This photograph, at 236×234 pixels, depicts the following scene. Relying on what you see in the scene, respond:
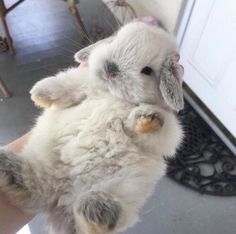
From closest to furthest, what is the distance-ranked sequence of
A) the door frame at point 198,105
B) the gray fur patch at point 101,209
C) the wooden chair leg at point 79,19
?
the gray fur patch at point 101,209
the door frame at point 198,105
the wooden chair leg at point 79,19

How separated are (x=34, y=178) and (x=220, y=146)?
1.20 m

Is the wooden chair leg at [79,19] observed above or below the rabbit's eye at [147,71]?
below

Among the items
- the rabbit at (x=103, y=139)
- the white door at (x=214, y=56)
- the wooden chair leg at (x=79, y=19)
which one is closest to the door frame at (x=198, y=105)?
the white door at (x=214, y=56)

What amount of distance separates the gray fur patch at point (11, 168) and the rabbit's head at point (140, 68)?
284 millimetres

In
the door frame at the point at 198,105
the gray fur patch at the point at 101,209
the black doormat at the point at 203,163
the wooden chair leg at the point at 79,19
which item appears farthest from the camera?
the wooden chair leg at the point at 79,19

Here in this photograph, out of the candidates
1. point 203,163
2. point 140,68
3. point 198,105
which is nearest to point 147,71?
point 140,68

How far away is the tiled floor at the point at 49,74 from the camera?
4.78 ft

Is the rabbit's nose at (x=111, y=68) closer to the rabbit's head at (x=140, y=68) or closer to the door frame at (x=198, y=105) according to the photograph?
the rabbit's head at (x=140, y=68)

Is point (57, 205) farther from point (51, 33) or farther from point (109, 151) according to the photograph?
point (51, 33)

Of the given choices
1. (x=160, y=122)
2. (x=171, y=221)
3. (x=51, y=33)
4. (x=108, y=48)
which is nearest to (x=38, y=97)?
(x=108, y=48)

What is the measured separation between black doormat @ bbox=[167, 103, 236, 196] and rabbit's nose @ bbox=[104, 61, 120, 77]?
864 mm

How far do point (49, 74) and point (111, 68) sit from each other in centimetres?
117

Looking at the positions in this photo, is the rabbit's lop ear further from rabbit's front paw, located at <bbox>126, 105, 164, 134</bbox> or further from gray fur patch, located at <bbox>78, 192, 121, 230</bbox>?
gray fur patch, located at <bbox>78, 192, 121, 230</bbox>

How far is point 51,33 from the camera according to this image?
2199mm
